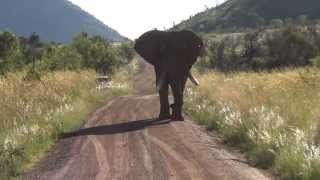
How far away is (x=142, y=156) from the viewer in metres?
13.8

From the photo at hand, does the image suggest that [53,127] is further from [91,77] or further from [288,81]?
[91,77]

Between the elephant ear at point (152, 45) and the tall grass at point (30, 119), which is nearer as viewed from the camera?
the tall grass at point (30, 119)

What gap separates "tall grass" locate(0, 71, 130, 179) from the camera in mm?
13344

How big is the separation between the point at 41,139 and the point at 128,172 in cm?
479

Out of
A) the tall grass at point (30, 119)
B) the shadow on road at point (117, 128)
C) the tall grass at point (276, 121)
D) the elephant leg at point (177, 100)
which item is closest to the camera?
the tall grass at point (276, 121)

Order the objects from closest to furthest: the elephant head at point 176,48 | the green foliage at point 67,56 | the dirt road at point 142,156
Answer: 1. the dirt road at point 142,156
2. the elephant head at point 176,48
3. the green foliage at point 67,56

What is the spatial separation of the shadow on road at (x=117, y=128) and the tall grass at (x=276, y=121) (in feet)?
5.71

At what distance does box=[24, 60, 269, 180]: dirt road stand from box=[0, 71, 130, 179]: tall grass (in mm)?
394

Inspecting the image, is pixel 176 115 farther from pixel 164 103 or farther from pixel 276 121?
pixel 276 121

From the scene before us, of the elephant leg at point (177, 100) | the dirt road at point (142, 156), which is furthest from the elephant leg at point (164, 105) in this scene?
the dirt road at point (142, 156)

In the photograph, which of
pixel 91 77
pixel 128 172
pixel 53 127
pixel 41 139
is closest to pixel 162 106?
pixel 53 127

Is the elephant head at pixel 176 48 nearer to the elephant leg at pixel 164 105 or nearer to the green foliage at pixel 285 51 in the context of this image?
the elephant leg at pixel 164 105

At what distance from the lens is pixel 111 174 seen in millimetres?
11688

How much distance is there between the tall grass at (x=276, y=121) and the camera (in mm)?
11180
